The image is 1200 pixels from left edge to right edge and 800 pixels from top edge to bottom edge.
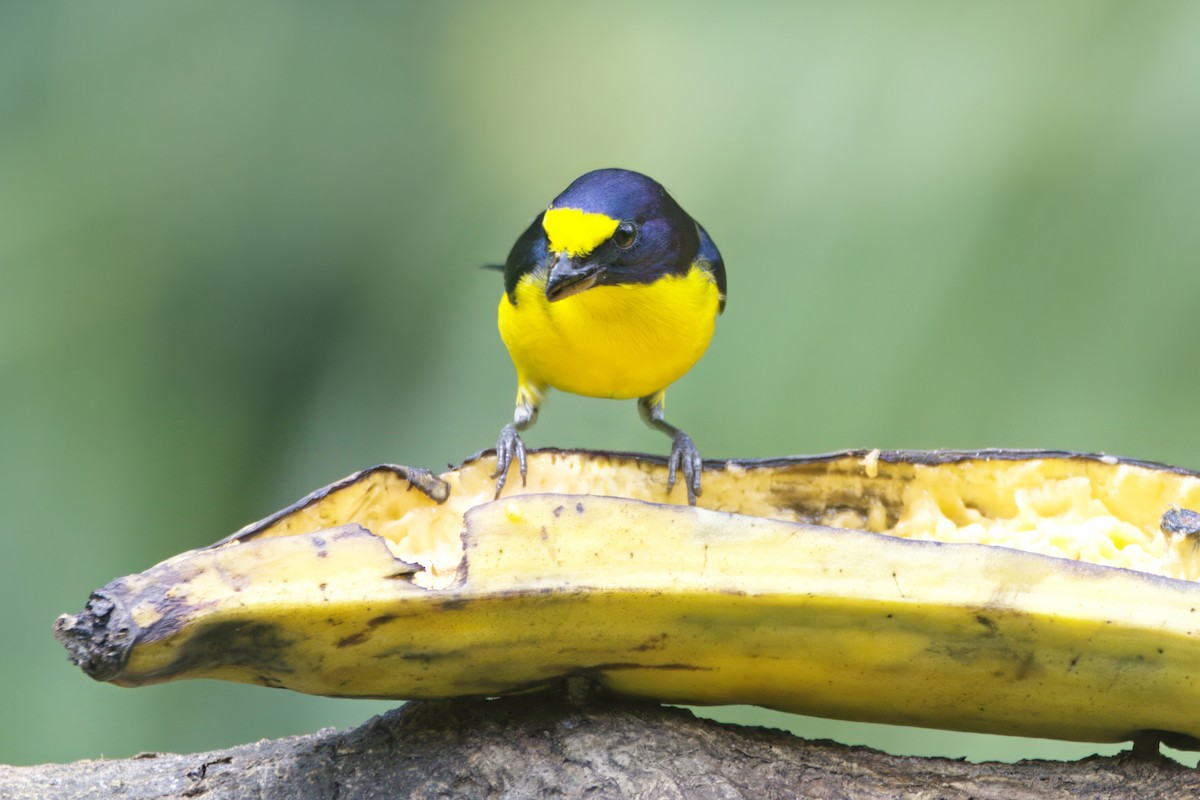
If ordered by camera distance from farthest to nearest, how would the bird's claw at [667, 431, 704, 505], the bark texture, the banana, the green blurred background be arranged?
the green blurred background < the bird's claw at [667, 431, 704, 505] < the bark texture < the banana

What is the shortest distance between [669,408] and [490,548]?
1.63 metres

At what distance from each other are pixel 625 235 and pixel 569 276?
149mm

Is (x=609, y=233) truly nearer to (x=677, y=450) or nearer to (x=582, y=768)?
(x=677, y=450)

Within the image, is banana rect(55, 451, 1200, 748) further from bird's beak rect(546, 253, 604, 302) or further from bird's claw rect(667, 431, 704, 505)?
bird's beak rect(546, 253, 604, 302)

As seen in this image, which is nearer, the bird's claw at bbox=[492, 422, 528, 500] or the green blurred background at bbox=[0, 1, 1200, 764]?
the bird's claw at bbox=[492, 422, 528, 500]

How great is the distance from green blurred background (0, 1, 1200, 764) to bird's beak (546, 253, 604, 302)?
2.71 ft

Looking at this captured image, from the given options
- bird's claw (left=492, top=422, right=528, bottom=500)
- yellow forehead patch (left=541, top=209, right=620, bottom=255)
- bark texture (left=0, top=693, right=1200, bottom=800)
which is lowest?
bark texture (left=0, top=693, right=1200, bottom=800)

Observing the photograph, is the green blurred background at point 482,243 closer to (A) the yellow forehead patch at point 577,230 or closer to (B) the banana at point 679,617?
(A) the yellow forehead patch at point 577,230

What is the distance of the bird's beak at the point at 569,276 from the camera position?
1868 mm

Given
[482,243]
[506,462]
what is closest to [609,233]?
[506,462]

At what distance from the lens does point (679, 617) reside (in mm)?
1209

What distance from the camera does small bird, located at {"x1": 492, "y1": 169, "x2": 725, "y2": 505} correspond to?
1.92 m

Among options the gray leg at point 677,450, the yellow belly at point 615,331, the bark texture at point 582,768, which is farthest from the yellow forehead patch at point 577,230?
the bark texture at point 582,768

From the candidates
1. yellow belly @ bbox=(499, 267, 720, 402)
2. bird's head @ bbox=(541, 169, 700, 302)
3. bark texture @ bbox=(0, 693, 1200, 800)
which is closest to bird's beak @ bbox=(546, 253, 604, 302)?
bird's head @ bbox=(541, 169, 700, 302)
